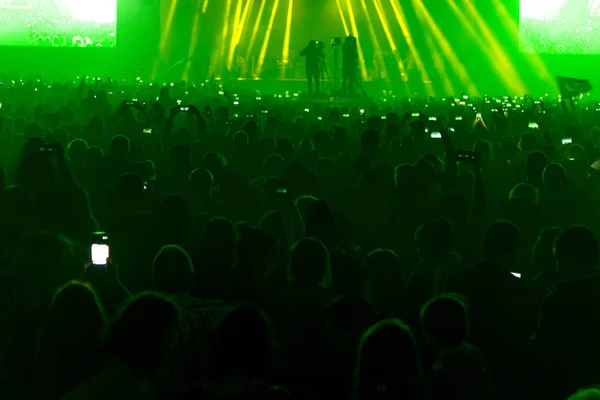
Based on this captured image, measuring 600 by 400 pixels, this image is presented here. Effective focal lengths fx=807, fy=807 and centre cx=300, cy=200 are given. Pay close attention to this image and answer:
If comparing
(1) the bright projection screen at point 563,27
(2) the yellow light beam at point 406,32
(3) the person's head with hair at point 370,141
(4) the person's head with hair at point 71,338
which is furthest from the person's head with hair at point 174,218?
(1) the bright projection screen at point 563,27

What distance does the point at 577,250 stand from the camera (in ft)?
14.6

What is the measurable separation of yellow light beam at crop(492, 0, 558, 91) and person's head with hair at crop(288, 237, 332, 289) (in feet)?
105

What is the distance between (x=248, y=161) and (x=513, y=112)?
26.2ft

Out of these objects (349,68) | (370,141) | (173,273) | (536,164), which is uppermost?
(349,68)

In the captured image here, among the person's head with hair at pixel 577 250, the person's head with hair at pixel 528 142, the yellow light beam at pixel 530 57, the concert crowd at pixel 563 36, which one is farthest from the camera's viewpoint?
the yellow light beam at pixel 530 57

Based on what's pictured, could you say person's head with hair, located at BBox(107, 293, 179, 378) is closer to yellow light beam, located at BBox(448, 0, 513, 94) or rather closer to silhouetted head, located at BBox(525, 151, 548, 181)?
silhouetted head, located at BBox(525, 151, 548, 181)

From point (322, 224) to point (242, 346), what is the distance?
2398 mm

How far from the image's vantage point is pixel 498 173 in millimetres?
8531

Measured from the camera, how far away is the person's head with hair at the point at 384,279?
183 inches

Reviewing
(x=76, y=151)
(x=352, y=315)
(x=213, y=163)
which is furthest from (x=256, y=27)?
(x=352, y=315)

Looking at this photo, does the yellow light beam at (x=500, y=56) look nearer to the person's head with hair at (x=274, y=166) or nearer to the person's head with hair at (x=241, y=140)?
the person's head with hair at (x=241, y=140)

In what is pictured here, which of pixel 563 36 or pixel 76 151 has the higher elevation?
pixel 563 36

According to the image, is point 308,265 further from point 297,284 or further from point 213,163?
point 213,163

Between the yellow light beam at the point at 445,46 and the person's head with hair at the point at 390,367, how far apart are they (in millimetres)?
31980
